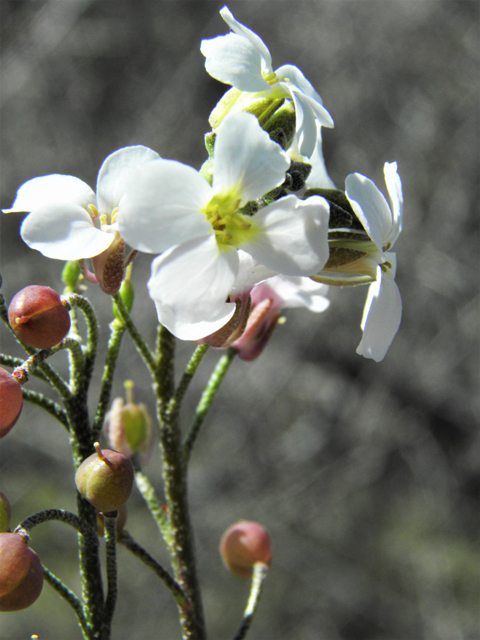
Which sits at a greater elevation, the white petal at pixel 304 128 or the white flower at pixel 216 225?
the white petal at pixel 304 128

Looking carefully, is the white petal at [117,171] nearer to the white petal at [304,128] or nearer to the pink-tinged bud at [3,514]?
the white petal at [304,128]

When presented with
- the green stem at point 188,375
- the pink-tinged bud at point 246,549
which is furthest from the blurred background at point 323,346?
the green stem at point 188,375

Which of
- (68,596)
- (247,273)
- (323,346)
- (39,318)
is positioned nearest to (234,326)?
(247,273)

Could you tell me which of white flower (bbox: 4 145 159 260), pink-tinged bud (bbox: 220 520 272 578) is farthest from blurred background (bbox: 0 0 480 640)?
white flower (bbox: 4 145 159 260)

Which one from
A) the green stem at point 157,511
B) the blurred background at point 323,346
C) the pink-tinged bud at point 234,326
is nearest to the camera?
the pink-tinged bud at point 234,326

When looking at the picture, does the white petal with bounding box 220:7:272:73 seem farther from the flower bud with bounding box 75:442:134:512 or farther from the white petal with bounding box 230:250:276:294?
the flower bud with bounding box 75:442:134:512

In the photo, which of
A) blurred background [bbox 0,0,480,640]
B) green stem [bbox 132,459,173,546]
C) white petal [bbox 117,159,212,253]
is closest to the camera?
white petal [bbox 117,159,212,253]
